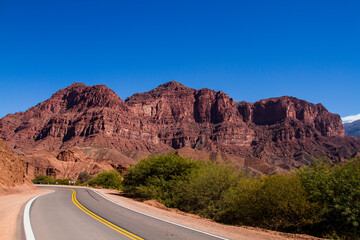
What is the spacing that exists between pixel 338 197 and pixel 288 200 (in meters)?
2.35

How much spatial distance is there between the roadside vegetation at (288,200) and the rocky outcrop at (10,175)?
17488 millimetres

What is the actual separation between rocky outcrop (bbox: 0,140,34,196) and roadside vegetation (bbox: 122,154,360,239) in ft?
57.4

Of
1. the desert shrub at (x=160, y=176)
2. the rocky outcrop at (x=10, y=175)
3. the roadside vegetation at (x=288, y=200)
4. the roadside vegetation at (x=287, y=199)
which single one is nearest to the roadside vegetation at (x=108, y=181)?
the rocky outcrop at (x=10, y=175)

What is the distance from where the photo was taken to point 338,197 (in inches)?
450

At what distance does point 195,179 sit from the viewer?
2023 centimetres

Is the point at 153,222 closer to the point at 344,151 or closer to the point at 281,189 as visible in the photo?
the point at 281,189

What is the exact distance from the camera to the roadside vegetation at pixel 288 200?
11.3 m

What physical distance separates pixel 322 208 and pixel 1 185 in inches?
1106

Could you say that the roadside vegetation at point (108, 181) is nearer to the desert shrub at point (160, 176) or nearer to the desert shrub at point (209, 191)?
the desert shrub at point (160, 176)

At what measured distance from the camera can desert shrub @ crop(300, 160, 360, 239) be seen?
10.9 m

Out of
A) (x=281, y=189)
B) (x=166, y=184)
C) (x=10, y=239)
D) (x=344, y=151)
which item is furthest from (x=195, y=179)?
(x=344, y=151)

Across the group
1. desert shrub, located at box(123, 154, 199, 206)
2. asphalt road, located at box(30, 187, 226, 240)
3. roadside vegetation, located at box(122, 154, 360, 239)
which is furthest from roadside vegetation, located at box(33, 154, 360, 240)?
asphalt road, located at box(30, 187, 226, 240)

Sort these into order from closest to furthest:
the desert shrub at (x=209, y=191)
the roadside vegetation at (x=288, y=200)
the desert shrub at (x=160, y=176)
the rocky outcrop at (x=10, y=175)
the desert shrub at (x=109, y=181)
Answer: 1. the roadside vegetation at (x=288, y=200)
2. the desert shrub at (x=209, y=191)
3. the desert shrub at (x=160, y=176)
4. the rocky outcrop at (x=10, y=175)
5. the desert shrub at (x=109, y=181)

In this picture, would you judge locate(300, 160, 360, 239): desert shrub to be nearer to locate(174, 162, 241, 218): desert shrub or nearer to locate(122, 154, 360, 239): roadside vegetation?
locate(122, 154, 360, 239): roadside vegetation
